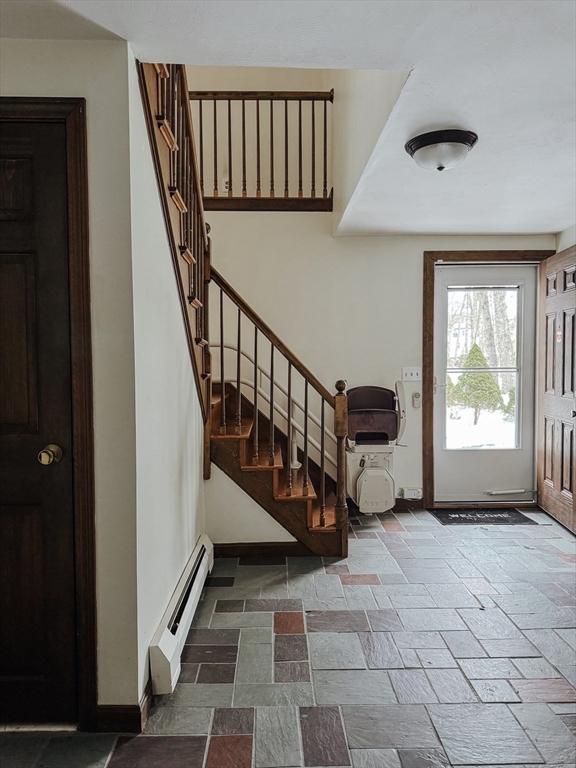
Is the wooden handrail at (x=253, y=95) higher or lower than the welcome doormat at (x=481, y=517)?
higher

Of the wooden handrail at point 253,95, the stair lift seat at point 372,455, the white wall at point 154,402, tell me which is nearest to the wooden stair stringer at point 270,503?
the white wall at point 154,402

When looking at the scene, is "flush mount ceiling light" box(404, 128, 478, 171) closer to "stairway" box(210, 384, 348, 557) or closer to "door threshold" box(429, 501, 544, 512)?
"stairway" box(210, 384, 348, 557)

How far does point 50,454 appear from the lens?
191 centimetres

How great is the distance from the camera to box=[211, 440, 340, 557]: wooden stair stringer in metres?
3.54

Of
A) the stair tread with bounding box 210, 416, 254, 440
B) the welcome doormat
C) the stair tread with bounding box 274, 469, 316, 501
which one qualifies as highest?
the stair tread with bounding box 210, 416, 254, 440

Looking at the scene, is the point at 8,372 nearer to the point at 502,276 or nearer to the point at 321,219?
the point at 321,219

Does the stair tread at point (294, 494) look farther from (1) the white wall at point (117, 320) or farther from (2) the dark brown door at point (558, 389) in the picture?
(2) the dark brown door at point (558, 389)

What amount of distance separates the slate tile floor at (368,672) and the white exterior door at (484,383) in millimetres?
1221

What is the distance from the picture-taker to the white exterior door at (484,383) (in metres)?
4.79

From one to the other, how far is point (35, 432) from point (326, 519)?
2.27 meters

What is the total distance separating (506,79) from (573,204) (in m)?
2.01

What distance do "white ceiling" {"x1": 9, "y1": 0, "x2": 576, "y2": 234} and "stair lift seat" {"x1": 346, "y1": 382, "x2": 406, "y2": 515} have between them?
193 cm

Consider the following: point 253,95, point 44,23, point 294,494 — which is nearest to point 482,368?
point 294,494

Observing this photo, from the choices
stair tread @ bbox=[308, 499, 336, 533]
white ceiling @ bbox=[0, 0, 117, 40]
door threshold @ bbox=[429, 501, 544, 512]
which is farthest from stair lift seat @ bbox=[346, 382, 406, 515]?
white ceiling @ bbox=[0, 0, 117, 40]
